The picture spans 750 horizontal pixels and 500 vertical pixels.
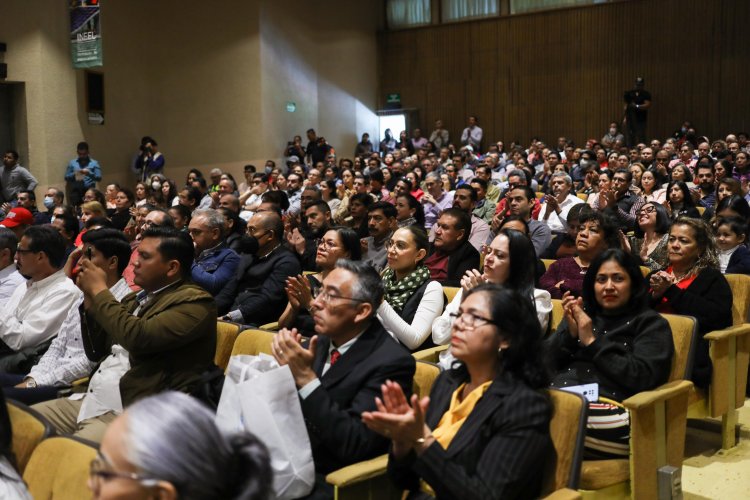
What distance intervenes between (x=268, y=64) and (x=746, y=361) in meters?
11.1

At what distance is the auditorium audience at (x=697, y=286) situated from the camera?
3430 millimetres

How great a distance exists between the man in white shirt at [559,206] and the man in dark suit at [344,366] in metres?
3.95

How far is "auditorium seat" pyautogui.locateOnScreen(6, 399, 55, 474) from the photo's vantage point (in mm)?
2064

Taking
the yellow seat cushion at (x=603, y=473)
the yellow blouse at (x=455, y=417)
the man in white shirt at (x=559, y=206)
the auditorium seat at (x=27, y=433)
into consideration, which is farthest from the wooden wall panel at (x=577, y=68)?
the auditorium seat at (x=27, y=433)

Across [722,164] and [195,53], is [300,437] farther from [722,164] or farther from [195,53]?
[195,53]

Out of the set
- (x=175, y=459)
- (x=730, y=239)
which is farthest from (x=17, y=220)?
(x=175, y=459)

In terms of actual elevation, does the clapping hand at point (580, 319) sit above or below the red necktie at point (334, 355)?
above

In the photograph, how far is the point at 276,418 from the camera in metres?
2.04

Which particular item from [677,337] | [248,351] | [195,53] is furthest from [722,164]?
[195,53]

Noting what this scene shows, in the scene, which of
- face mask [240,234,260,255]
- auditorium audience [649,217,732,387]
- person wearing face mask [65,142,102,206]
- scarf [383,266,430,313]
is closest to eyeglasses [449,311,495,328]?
scarf [383,266,430,313]

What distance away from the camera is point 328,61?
1541 centimetres

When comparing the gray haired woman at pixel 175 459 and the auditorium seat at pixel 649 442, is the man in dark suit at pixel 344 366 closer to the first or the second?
the auditorium seat at pixel 649 442

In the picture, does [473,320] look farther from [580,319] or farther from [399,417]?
[580,319]

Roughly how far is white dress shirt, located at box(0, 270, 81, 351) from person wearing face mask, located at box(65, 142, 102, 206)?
25.9ft
